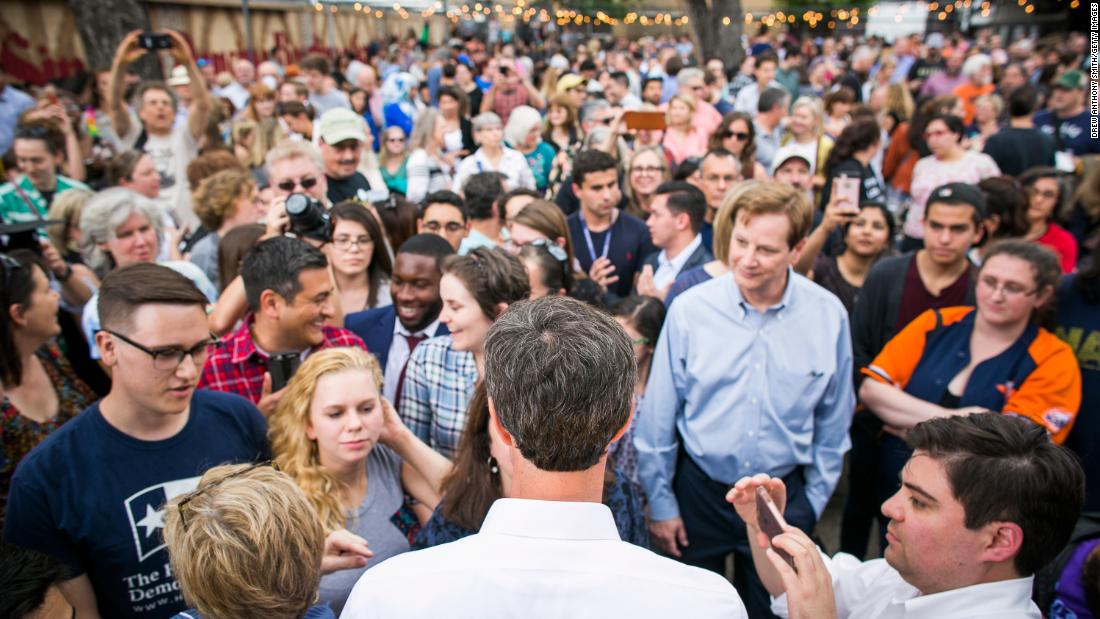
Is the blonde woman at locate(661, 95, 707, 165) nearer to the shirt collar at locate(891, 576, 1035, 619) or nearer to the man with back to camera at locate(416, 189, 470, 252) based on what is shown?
the man with back to camera at locate(416, 189, 470, 252)

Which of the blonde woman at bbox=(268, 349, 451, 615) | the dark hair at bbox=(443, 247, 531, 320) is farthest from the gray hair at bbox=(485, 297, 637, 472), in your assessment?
the dark hair at bbox=(443, 247, 531, 320)

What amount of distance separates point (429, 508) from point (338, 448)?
396mm

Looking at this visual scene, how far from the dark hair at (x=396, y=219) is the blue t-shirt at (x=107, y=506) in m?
2.55

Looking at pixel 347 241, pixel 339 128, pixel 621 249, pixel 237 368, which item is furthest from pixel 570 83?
pixel 237 368

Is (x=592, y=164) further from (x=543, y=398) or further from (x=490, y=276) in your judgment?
(x=543, y=398)

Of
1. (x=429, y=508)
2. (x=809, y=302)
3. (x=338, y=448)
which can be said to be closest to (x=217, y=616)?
(x=338, y=448)

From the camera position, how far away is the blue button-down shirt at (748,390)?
2.69m

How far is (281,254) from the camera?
2.92 metres

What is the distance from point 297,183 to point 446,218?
0.94 metres

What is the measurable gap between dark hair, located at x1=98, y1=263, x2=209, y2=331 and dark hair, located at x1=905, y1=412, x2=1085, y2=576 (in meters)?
2.11

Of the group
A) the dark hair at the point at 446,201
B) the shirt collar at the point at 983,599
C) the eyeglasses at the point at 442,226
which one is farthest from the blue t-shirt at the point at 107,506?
the dark hair at the point at 446,201

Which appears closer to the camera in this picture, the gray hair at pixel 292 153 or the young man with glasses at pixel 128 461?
the young man with glasses at pixel 128 461

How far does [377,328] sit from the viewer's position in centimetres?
339

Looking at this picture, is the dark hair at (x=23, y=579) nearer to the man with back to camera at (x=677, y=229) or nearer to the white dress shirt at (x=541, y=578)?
the white dress shirt at (x=541, y=578)
